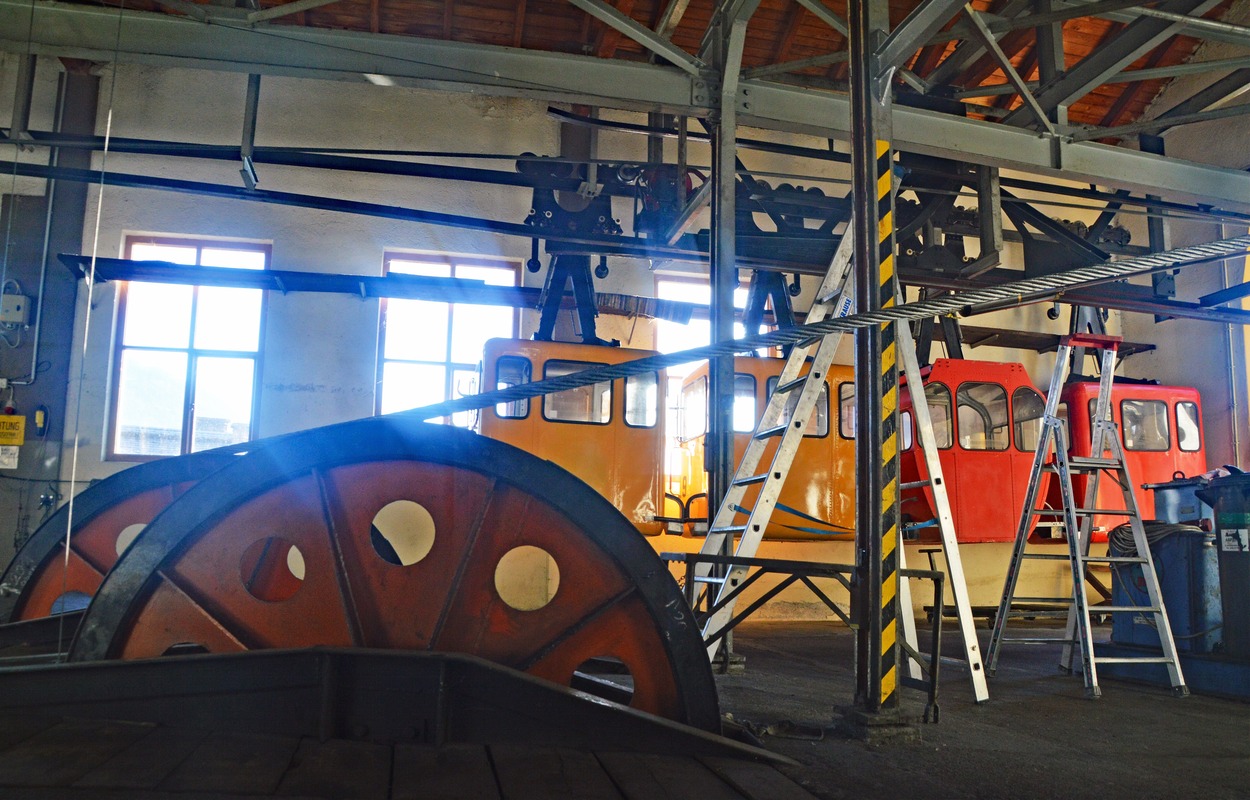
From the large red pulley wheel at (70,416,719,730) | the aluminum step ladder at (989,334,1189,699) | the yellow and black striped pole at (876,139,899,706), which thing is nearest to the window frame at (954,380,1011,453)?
the aluminum step ladder at (989,334,1189,699)

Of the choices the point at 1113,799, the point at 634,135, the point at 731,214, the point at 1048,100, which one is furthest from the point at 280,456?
the point at 634,135

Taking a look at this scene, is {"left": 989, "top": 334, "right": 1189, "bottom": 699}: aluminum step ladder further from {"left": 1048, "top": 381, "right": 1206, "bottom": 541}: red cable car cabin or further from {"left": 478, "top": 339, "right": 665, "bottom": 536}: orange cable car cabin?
{"left": 1048, "top": 381, "right": 1206, "bottom": 541}: red cable car cabin

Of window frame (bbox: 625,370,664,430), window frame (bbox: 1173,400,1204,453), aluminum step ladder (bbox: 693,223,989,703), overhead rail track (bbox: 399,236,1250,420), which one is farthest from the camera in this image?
window frame (bbox: 1173,400,1204,453)

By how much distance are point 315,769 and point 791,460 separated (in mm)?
2964

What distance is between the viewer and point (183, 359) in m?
10.2

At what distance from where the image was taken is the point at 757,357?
28.7ft

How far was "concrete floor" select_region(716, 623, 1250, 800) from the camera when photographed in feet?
8.72

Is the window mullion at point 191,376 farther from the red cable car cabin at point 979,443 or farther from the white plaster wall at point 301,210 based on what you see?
the red cable car cabin at point 979,443

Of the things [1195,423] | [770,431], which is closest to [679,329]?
[1195,423]

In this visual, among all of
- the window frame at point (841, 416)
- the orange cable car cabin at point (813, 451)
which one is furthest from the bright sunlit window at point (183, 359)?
the window frame at point (841, 416)

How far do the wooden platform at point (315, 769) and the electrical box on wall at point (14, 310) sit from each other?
8935mm

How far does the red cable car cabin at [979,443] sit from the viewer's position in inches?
351

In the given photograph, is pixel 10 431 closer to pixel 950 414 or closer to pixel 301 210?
pixel 301 210

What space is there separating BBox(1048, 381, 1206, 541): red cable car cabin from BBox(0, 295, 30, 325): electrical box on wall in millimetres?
11792
